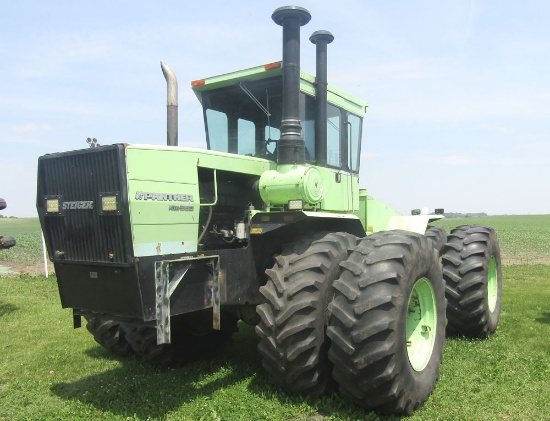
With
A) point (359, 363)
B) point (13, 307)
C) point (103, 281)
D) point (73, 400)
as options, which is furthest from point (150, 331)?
point (13, 307)

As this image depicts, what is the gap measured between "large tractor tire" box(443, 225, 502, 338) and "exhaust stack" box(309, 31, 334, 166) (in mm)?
2473

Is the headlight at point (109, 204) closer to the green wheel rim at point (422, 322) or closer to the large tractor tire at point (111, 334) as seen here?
the large tractor tire at point (111, 334)

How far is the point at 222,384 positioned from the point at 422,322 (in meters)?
2.22

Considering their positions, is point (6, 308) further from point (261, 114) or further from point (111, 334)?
point (261, 114)

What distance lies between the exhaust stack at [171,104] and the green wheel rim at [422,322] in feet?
10.3

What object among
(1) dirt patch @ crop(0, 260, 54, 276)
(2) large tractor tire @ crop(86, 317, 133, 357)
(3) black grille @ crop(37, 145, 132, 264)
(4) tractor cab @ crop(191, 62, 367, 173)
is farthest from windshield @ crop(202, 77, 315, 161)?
(1) dirt patch @ crop(0, 260, 54, 276)

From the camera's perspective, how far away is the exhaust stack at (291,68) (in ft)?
17.4

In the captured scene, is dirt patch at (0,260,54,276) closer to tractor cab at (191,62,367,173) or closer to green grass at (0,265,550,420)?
green grass at (0,265,550,420)

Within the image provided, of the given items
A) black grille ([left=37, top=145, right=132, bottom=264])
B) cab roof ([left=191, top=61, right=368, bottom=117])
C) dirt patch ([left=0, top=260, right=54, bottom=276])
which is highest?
cab roof ([left=191, top=61, right=368, bottom=117])

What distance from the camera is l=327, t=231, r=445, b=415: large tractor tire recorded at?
4.21 m

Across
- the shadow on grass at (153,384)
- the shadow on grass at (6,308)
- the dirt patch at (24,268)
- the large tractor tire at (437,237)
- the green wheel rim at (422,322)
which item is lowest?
the dirt patch at (24,268)

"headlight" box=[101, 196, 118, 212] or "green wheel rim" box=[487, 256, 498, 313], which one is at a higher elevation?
"headlight" box=[101, 196, 118, 212]

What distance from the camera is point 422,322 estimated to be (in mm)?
5348

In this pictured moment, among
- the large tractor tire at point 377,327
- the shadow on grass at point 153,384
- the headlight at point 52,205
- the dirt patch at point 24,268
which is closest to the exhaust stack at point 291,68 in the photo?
the large tractor tire at point 377,327
